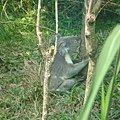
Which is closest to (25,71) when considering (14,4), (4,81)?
(4,81)

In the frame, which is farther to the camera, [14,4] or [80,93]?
[14,4]

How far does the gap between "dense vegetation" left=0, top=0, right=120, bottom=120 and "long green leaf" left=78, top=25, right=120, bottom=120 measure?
1.57 meters

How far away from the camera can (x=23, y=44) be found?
5941 mm

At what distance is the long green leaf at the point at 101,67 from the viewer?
66cm

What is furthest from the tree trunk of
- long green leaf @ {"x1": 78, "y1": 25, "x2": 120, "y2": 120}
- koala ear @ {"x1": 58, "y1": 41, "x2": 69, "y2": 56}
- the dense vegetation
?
koala ear @ {"x1": 58, "y1": 41, "x2": 69, "y2": 56}

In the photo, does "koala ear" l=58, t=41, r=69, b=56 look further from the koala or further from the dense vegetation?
the dense vegetation

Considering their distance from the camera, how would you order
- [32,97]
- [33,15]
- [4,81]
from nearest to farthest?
[32,97]
[4,81]
[33,15]

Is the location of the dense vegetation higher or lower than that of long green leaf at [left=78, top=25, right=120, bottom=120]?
lower

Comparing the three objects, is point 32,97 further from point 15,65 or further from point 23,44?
point 23,44

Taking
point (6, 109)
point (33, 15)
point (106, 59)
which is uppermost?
point (106, 59)

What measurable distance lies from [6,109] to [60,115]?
0.66 m

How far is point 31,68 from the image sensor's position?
4828 millimetres

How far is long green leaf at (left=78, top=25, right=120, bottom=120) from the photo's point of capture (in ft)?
2.16

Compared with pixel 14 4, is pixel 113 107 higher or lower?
lower
